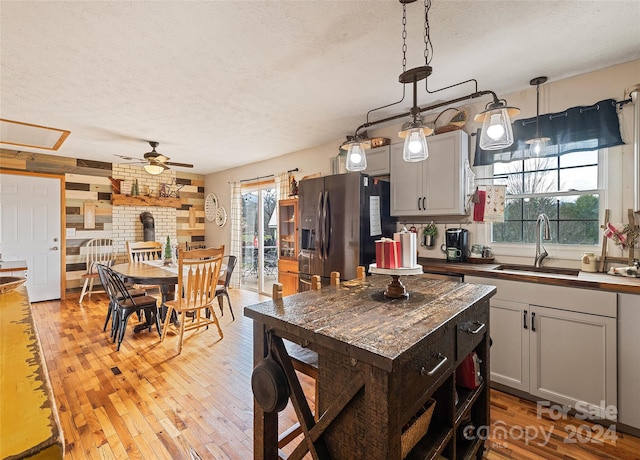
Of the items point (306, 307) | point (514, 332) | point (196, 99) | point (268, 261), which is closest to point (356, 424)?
point (306, 307)

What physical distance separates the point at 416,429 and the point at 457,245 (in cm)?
209

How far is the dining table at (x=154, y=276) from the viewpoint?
3.04 meters

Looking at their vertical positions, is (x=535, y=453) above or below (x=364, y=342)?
below

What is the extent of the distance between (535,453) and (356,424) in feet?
4.88

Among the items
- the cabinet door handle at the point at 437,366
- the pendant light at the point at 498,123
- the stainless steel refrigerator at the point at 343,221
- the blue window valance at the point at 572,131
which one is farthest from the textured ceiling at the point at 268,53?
the cabinet door handle at the point at 437,366

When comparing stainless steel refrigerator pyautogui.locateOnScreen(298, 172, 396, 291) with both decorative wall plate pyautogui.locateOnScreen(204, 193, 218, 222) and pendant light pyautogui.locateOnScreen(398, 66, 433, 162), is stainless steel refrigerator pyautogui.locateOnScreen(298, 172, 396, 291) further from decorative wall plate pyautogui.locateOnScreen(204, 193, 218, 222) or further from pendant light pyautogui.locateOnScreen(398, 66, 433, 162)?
decorative wall plate pyautogui.locateOnScreen(204, 193, 218, 222)

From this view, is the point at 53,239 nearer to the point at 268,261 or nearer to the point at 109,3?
the point at 268,261

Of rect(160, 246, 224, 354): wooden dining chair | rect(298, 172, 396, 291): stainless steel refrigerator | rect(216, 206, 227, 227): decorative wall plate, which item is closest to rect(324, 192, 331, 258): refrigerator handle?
rect(298, 172, 396, 291): stainless steel refrigerator

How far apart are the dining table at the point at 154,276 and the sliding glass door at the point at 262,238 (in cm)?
151

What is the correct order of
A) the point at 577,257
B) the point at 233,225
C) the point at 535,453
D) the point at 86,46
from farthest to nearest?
the point at 233,225 → the point at 577,257 → the point at 86,46 → the point at 535,453

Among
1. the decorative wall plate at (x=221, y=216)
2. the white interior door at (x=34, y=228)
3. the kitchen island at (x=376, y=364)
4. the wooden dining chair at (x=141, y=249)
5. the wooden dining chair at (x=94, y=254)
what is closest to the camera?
the kitchen island at (x=376, y=364)

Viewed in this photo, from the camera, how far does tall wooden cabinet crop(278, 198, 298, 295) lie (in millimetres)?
4434

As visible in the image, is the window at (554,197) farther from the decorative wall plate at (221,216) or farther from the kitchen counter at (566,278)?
the decorative wall plate at (221,216)

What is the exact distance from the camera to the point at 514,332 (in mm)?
2295
